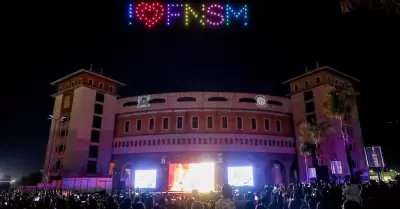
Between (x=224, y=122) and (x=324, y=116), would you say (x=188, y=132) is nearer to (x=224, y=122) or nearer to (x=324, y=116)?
(x=224, y=122)

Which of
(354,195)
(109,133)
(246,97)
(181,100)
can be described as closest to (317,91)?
(246,97)

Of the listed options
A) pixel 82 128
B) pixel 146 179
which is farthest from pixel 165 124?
pixel 82 128


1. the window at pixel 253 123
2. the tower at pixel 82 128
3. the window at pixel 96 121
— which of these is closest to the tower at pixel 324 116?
the window at pixel 253 123

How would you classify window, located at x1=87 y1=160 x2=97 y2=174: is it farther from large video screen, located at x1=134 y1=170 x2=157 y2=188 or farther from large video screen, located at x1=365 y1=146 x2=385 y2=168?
large video screen, located at x1=365 y1=146 x2=385 y2=168

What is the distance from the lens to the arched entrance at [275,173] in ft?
149

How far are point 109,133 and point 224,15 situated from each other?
4454 cm

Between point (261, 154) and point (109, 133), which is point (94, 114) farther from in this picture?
point (261, 154)

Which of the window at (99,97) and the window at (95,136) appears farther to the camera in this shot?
the window at (99,97)

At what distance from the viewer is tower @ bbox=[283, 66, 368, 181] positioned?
44.5 m

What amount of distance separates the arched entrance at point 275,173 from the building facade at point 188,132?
16 cm

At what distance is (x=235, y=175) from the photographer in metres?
35.5

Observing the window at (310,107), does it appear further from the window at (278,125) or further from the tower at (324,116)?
the window at (278,125)

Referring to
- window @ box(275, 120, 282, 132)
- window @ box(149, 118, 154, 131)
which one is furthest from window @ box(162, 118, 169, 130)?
window @ box(275, 120, 282, 132)

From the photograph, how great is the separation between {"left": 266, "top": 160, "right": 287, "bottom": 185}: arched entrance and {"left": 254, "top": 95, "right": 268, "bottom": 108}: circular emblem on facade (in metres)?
9.50
